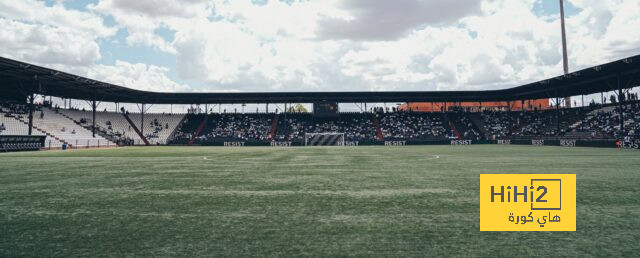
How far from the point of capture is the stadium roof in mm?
37531

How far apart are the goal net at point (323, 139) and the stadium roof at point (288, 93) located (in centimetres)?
657

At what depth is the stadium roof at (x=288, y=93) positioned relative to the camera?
37531 millimetres

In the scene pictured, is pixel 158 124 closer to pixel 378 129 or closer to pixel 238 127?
pixel 238 127

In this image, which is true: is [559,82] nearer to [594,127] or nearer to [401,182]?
[594,127]

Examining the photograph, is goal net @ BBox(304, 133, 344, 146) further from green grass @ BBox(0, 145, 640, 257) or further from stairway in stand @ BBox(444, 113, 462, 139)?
green grass @ BBox(0, 145, 640, 257)

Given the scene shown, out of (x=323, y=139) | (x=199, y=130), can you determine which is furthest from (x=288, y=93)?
(x=199, y=130)

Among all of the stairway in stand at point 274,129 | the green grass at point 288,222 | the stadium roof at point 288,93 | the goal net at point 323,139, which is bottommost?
the green grass at point 288,222

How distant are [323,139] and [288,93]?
9471 mm

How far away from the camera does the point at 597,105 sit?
52.8 meters

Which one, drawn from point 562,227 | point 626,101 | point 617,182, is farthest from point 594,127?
point 562,227

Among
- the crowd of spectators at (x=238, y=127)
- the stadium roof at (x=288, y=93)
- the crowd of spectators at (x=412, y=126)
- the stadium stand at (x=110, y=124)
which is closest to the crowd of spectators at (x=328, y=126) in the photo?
the crowd of spectators at (x=412, y=126)

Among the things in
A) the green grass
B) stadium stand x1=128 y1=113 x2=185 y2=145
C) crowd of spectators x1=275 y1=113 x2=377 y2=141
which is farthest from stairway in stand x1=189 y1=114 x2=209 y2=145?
the green grass

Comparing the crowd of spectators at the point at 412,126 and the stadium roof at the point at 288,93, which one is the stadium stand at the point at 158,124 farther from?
the crowd of spectators at the point at 412,126

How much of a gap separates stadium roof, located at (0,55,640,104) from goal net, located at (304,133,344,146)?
6.57m
